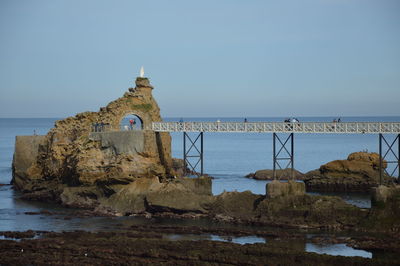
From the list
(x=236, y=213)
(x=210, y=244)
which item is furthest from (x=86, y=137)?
(x=210, y=244)

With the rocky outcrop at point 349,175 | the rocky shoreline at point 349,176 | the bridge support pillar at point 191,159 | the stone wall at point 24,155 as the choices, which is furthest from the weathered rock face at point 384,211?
the stone wall at point 24,155

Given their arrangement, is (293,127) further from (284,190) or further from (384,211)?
(384,211)

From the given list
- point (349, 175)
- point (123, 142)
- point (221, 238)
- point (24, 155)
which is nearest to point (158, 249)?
point (221, 238)

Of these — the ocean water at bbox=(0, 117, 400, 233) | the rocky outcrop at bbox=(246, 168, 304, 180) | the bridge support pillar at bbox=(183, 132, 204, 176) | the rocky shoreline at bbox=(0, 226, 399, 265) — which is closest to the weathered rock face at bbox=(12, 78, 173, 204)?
the bridge support pillar at bbox=(183, 132, 204, 176)

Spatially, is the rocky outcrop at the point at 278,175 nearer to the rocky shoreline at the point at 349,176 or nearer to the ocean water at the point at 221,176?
the ocean water at the point at 221,176

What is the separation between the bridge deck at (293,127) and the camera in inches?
1748

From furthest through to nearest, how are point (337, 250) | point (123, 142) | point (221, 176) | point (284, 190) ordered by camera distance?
point (221, 176)
point (123, 142)
point (284, 190)
point (337, 250)

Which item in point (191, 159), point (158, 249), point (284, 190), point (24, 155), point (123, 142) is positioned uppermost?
point (123, 142)

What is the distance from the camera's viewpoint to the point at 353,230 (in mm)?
39125

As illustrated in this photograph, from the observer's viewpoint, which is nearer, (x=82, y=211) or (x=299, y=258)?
(x=299, y=258)

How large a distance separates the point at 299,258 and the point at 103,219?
1536 centimetres

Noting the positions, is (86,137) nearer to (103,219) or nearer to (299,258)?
(103,219)

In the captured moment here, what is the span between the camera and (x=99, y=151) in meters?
50.3

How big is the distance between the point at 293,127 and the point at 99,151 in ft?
42.9
